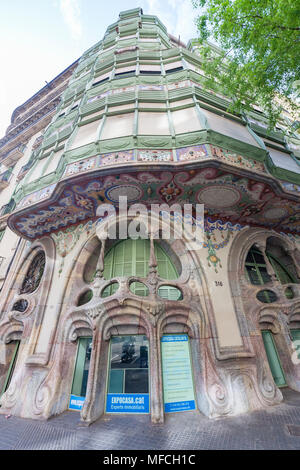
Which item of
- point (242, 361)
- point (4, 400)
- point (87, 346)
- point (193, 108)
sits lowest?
point (4, 400)

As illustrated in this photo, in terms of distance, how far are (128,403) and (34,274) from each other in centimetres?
678

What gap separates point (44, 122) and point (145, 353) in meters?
22.7

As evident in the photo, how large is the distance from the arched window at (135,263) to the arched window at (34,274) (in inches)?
139

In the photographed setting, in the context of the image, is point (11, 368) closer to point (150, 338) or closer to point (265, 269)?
point (150, 338)

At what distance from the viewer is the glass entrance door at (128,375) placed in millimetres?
5551

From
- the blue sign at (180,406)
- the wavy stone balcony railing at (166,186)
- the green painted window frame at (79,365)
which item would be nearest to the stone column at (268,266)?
the wavy stone balcony railing at (166,186)

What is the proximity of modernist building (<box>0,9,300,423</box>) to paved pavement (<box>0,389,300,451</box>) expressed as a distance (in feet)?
0.94

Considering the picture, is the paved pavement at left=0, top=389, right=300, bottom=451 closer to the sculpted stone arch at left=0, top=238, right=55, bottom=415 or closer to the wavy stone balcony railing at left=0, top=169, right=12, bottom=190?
the sculpted stone arch at left=0, top=238, right=55, bottom=415

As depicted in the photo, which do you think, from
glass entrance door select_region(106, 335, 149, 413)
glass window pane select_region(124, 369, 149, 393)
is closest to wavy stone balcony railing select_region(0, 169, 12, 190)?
glass entrance door select_region(106, 335, 149, 413)

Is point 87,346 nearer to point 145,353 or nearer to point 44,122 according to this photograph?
point 145,353

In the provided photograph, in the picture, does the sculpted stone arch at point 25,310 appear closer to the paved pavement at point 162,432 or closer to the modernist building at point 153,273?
the modernist building at point 153,273

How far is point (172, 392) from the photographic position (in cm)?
563

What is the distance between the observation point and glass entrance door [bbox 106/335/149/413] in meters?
5.55
